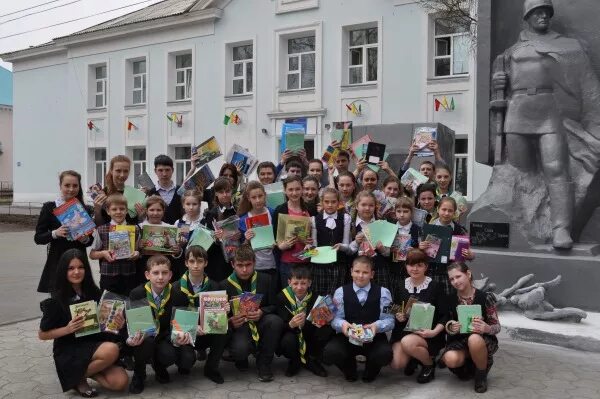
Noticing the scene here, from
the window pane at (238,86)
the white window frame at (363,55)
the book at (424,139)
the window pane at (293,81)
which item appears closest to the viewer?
the book at (424,139)

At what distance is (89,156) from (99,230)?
20.7m

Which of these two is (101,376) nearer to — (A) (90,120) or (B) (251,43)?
(B) (251,43)

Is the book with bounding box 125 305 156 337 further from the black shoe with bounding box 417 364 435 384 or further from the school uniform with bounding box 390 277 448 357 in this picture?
the black shoe with bounding box 417 364 435 384

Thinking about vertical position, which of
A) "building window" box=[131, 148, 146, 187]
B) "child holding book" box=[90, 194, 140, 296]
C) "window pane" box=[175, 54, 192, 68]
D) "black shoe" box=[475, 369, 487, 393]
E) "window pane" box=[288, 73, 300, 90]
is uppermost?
"window pane" box=[175, 54, 192, 68]

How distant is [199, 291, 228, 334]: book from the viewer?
13.6 feet

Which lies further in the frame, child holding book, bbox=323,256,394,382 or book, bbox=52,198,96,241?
book, bbox=52,198,96,241

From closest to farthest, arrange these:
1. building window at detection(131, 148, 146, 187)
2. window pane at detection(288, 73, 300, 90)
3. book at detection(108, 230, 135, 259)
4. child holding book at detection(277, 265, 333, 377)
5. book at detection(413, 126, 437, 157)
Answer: child holding book at detection(277, 265, 333, 377) < book at detection(108, 230, 135, 259) < book at detection(413, 126, 437, 157) < window pane at detection(288, 73, 300, 90) < building window at detection(131, 148, 146, 187)

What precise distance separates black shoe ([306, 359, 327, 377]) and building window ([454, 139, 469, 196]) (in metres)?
12.7

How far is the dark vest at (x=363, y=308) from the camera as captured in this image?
168 inches

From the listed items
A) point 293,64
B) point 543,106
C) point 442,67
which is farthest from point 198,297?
point 293,64

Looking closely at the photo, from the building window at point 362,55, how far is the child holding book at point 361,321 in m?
14.4

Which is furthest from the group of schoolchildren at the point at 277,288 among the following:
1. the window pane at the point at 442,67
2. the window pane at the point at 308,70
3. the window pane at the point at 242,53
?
the window pane at the point at 242,53

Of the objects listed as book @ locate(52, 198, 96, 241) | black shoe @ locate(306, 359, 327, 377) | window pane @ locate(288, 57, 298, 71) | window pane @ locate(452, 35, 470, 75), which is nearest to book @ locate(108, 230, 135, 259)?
book @ locate(52, 198, 96, 241)

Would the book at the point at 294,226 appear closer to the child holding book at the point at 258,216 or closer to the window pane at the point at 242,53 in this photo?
the child holding book at the point at 258,216
